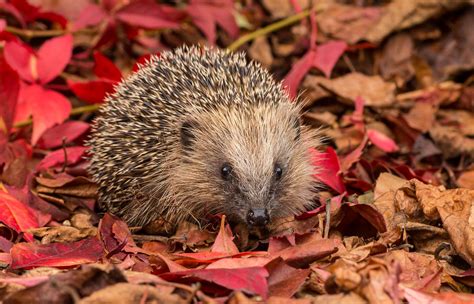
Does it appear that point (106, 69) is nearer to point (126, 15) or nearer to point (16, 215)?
point (126, 15)

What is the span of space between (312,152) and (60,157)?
1785 mm

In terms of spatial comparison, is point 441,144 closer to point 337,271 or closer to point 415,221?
point 415,221

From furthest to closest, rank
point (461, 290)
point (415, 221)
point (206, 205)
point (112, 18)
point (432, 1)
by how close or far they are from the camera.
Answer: point (432, 1) → point (112, 18) → point (206, 205) → point (415, 221) → point (461, 290)

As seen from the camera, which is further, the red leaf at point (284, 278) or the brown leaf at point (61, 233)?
the brown leaf at point (61, 233)

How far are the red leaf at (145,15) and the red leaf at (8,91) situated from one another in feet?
4.21

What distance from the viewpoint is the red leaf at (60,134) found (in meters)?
6.05

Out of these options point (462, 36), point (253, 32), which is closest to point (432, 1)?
point (462, 36)

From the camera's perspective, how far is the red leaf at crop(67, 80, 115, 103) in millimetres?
6055

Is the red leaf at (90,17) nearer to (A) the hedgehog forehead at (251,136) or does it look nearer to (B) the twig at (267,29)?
(B) the twig at (267,29)

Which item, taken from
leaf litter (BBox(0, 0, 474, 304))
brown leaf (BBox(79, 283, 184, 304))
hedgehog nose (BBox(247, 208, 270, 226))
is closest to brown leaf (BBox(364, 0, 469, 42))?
leaf litter (BBox(0, 0, 474, 304))

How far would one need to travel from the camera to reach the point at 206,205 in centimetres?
523

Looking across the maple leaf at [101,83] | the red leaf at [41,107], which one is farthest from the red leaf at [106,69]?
the red leaf at [41,107]

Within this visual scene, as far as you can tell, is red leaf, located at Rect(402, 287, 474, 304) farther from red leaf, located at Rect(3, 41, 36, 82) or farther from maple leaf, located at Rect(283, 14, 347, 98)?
red leaf, located at Rect(3, 41, 36, 82)

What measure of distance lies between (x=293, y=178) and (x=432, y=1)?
10.1 feet
